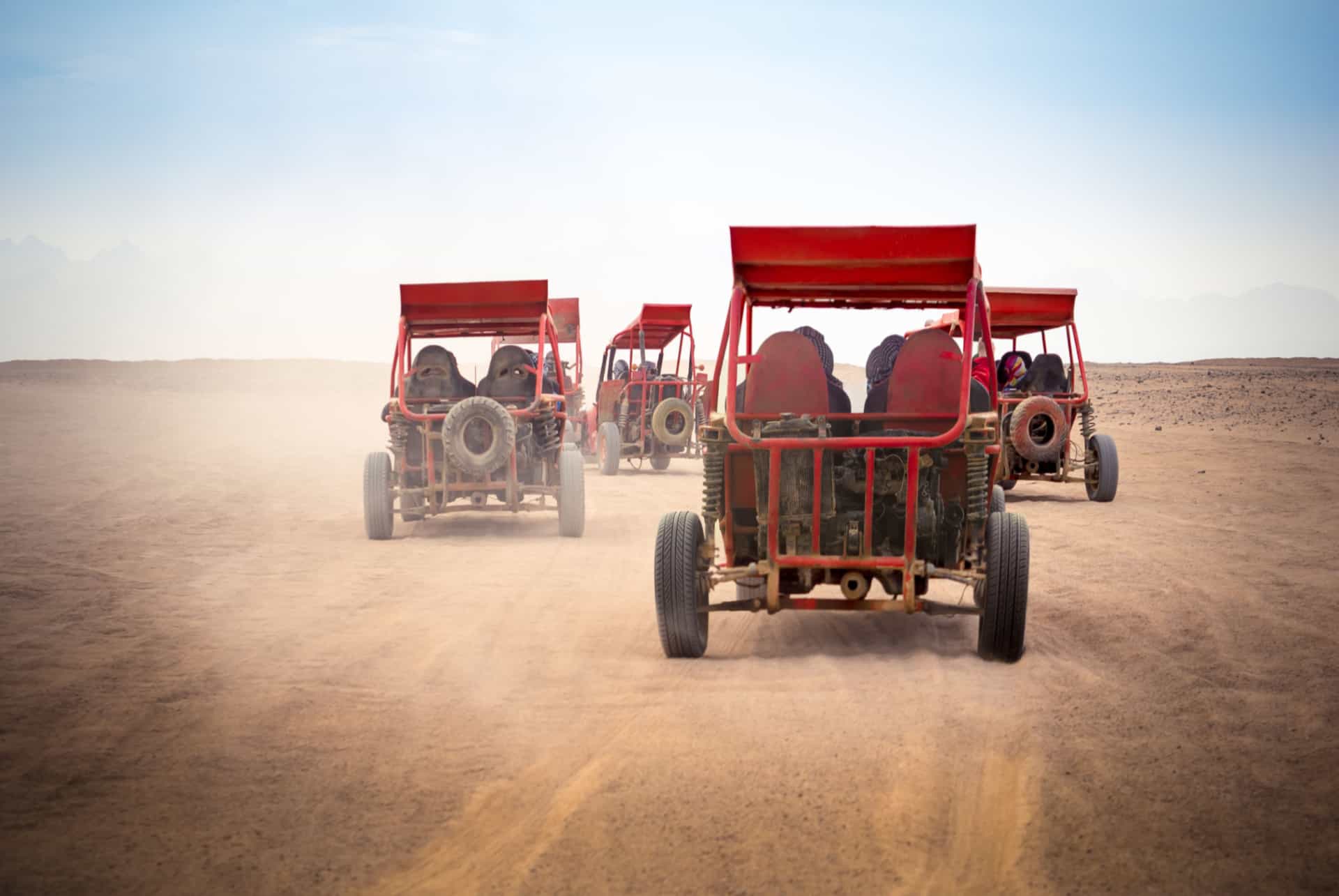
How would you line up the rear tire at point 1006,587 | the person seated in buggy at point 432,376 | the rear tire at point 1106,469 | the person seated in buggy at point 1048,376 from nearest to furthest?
the rear tire at point 1006,587, the person seated in buggy at point 432,376, the rear tire at point 1106,469, the person seated in buggy at point 1048,376

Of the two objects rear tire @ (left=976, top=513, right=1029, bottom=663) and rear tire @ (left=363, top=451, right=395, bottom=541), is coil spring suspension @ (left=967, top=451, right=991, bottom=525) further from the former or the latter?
rear tire @ (left=363, top=451, right=395, bottom=541)

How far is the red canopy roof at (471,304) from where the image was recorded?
36.8ft

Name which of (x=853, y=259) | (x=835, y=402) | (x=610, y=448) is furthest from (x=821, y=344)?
(x=610, y=448)

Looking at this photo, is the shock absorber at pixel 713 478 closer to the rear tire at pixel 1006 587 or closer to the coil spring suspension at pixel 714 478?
the coil spring suspension at pixel 714 478

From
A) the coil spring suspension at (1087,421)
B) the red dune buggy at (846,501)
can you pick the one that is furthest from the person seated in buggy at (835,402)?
the coil spring suspension at (1087,421)

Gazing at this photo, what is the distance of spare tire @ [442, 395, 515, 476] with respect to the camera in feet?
33.8

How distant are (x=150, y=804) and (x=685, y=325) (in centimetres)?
1598

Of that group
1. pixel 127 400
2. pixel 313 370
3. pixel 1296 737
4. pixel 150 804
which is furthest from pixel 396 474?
pixel 313 370

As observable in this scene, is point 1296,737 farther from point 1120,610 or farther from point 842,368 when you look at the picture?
point 842,368

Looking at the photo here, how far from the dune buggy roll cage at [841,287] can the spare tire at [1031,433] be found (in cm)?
697

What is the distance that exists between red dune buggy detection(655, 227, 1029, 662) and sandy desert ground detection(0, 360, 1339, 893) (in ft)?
1.08

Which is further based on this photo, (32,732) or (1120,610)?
(1120,610)

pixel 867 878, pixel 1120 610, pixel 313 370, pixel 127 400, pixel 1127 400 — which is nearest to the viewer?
pixel 867 878

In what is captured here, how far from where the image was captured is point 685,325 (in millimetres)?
19375
